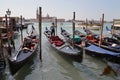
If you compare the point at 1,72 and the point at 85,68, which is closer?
the point at 1,72

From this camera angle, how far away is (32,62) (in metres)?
10.8

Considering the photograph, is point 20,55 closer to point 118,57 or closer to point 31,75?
point 31,75

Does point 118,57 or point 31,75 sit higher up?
point 118,57

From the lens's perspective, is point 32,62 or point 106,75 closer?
point 106,75

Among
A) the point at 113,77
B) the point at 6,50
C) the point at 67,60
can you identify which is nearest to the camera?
the point at 113,77

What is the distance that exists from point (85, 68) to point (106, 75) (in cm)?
132

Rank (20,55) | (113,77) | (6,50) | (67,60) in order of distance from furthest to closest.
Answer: (6,50), (67,60), (20,55), (113,77)

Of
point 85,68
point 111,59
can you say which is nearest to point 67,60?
point 85,68

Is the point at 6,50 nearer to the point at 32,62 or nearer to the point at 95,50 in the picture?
the point at 32,62

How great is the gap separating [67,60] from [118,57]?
7.84 feet

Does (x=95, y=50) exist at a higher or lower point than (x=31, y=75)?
higher

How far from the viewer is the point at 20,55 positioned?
938cm

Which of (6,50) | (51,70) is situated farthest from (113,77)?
(6,50)

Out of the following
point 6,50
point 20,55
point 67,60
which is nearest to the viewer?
point 20,55
